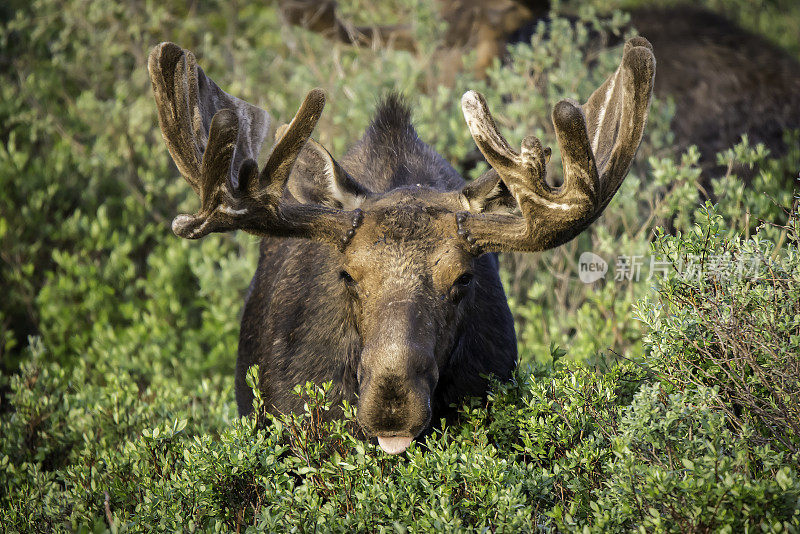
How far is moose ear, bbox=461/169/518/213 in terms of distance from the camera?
11.9ft

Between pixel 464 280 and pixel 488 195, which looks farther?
pixel 488 195

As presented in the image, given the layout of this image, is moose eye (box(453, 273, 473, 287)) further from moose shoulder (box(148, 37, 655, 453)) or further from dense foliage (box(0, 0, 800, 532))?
dense foliage (box(0, 0, 800, 532))

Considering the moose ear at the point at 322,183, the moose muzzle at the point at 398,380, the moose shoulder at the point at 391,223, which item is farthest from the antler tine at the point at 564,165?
the moose ear at the point at 322,183

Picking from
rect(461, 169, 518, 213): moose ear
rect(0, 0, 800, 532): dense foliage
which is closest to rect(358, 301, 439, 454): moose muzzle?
rect(0, 0, 800, 532): dense foliage

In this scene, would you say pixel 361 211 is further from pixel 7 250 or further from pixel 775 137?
pixel 775 137

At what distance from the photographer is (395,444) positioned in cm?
324

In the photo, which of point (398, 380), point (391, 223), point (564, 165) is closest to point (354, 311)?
point (391, 223)

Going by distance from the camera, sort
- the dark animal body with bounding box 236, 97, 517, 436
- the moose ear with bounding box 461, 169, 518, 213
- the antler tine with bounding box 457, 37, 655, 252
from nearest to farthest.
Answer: the antler tine with bounding box 457, 37, 655, 252 < the dark animal body with bounding box 236, 97, 517, 436 < the moose ear with bounding box 461, 169, 518, 213

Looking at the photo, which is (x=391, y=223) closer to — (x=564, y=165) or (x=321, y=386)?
(x=564, y=165)

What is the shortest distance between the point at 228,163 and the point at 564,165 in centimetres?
145

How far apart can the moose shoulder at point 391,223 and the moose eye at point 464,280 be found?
0.01 metres

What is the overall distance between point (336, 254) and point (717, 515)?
7.55ft

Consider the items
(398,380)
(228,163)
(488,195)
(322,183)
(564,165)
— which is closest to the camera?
(398,380)

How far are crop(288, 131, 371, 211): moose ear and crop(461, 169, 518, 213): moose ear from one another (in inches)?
23.5
